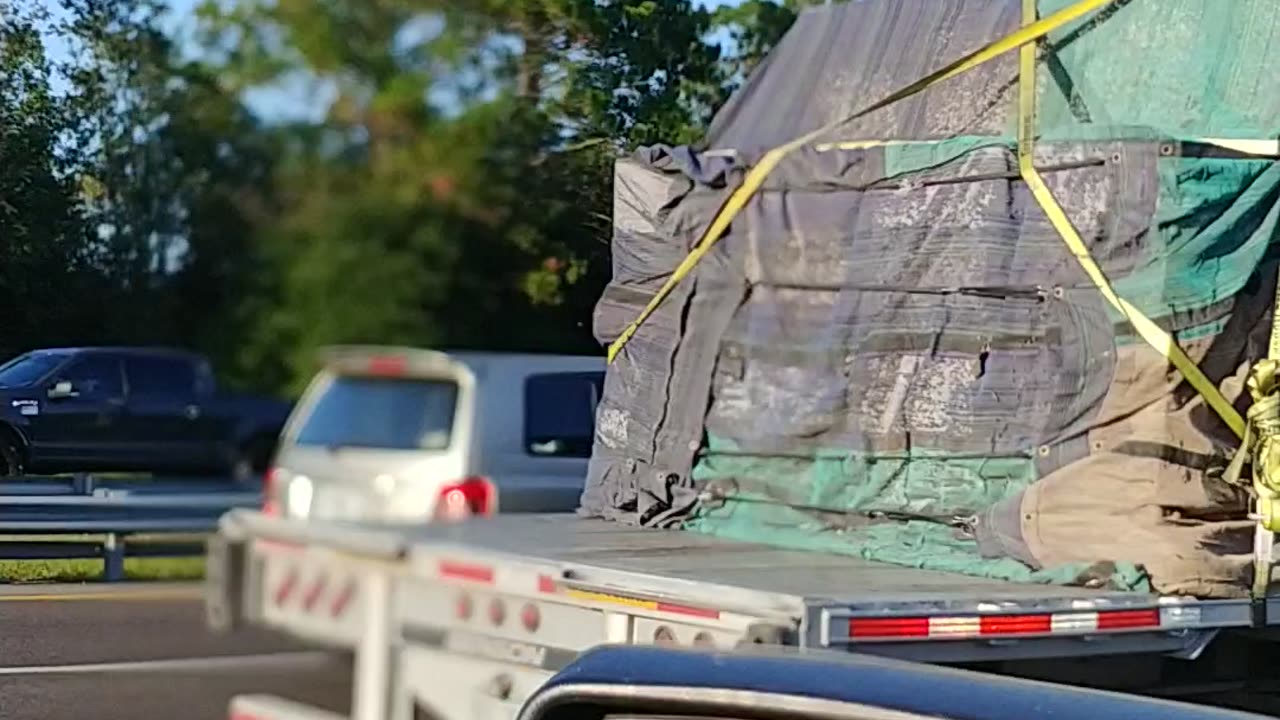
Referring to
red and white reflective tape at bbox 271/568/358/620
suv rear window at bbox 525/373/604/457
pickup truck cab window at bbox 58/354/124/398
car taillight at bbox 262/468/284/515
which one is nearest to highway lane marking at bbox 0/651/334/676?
red and white reflective tape at bbox 271/568/358/620

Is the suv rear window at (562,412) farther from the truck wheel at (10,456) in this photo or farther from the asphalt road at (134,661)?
the truck wheel at (10,456)

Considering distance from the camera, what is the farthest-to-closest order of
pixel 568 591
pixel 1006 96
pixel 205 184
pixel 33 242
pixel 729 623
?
pixel 1006 96
pixel 33 242
pixel 568 591
pixel 729 623
pixel 205 184

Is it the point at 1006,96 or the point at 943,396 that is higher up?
the point at 1006,96

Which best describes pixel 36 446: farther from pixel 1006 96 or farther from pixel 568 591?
pixel 1006 96

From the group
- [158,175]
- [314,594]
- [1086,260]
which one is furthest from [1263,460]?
[158,175]

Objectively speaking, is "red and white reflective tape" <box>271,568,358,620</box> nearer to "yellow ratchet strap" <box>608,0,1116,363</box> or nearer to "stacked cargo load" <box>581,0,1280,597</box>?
"stacked cargo load" <box>581,0,1280,597</box>

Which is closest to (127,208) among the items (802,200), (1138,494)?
(802,200)

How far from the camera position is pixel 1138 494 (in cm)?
418

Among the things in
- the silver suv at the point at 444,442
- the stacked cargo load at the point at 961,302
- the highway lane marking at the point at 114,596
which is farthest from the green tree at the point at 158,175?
the stacked cargo load at the point at 961,302

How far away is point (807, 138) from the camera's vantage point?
5.23 m

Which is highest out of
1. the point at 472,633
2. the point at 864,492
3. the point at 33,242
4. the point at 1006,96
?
the point at 1006,96

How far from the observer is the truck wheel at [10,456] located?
183 inches

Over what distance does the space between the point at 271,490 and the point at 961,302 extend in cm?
162

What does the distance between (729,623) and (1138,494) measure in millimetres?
993
